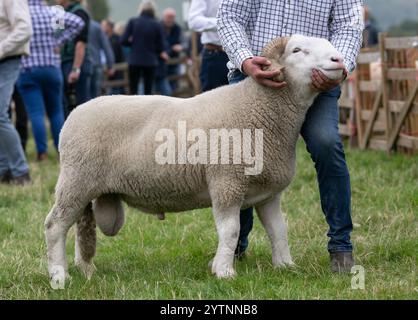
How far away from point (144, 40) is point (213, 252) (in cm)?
798

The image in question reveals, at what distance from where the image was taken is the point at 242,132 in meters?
4.14

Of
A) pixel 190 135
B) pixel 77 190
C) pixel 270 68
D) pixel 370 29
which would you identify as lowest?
pixel 370 29

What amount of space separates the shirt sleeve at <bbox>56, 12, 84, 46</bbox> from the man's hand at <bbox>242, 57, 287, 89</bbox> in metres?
5.63

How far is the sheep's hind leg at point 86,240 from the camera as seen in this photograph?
4535 millimetres

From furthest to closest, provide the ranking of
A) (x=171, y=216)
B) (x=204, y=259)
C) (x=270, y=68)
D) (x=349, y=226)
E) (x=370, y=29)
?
(x=370, y=29) → (x=171, y=216) → (x=204, y=259) → (x=349, y=226) → (x=270, y=68)

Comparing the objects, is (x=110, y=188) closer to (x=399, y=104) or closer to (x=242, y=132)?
(x=242, y=132)

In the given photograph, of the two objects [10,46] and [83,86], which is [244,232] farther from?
[83,86]

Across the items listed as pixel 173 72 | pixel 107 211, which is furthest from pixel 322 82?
pixel 173 72

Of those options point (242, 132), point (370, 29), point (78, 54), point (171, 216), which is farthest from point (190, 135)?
point (370, 29)

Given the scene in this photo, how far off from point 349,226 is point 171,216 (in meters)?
1.95

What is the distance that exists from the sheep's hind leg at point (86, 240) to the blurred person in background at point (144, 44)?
26.1 ft

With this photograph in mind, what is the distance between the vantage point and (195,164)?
164 inches

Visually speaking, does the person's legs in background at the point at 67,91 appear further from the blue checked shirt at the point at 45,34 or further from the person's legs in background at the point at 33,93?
the person's legs in background at the point at 33,93

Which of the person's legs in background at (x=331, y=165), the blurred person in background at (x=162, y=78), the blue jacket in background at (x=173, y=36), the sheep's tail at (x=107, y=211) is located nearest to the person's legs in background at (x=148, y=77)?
the blurred person in background at (x=162, y=78)
